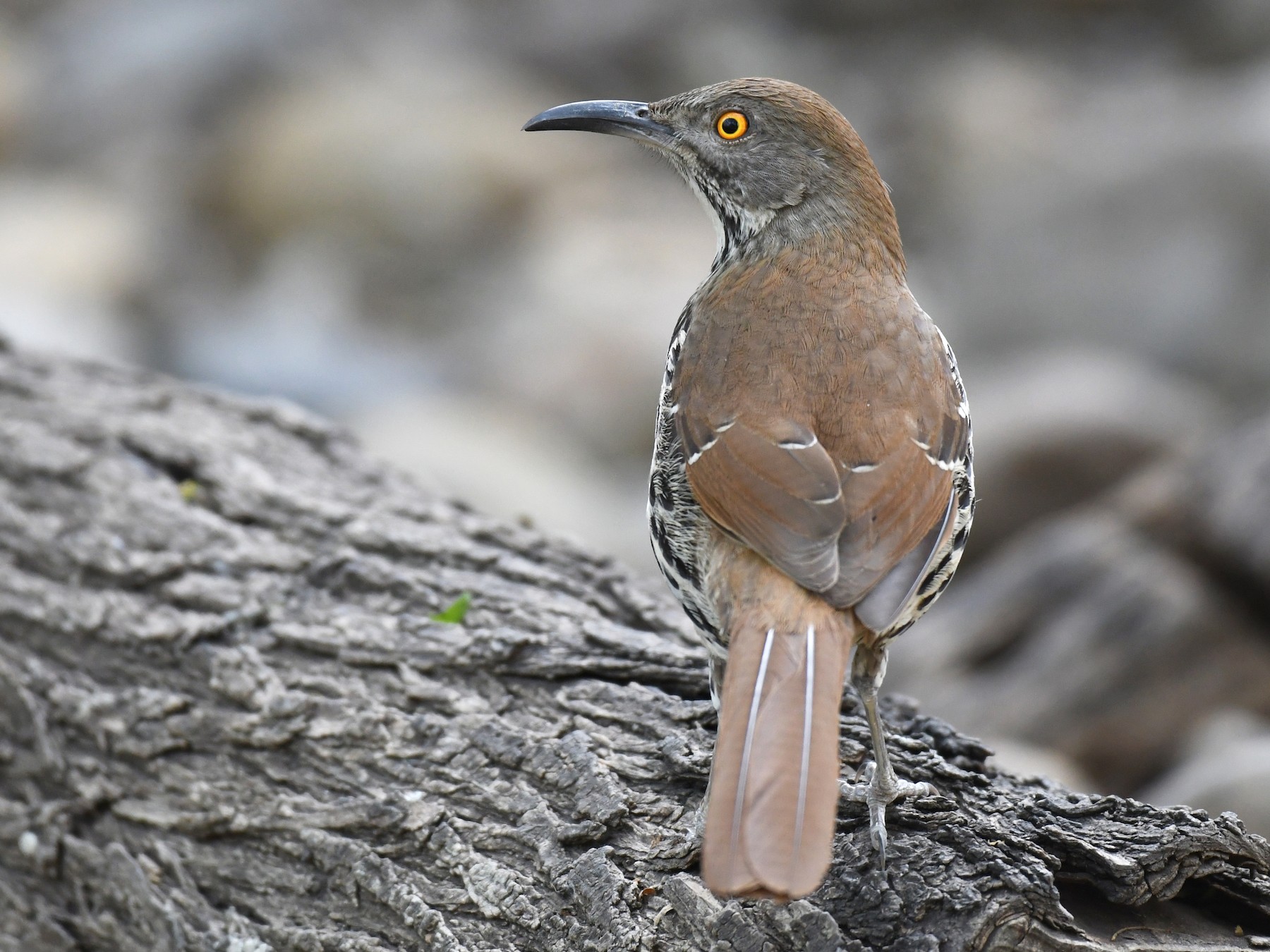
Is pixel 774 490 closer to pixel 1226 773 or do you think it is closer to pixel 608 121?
pixel 608 121

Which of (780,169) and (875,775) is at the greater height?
(780,169)

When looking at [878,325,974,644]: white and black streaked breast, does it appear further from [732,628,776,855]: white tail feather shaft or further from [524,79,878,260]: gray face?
[524,79,878,260]: gray face

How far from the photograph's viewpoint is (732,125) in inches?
170

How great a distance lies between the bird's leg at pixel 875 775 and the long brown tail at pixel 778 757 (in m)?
0.33

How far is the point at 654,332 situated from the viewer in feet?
39.9

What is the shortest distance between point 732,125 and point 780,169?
23 cm

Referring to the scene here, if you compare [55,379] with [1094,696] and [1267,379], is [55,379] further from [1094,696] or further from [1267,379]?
[1267,379]

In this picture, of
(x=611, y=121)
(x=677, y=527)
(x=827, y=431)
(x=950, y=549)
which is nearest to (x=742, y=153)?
(x=611, y=121)

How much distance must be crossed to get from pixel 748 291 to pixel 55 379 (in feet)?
10.2

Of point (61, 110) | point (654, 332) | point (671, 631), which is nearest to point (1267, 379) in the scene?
point (654, 332)

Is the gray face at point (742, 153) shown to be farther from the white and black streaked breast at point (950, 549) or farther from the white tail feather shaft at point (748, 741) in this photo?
the white tail feather shaft at point (748, 741)

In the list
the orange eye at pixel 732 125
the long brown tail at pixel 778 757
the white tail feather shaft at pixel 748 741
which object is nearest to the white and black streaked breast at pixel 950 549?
the long brown tail at pixel 778 757

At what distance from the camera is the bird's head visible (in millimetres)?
4152

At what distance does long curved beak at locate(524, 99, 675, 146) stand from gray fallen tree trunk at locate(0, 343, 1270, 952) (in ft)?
4.60
